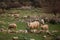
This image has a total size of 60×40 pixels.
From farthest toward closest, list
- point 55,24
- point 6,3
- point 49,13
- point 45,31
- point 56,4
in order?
point 6,3
point 49,13
point 56,4
point 55,24
point 45,31

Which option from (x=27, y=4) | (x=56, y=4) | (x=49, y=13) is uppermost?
(x=56, y=4)

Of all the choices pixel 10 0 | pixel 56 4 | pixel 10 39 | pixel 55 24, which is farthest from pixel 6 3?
pixel 10 39

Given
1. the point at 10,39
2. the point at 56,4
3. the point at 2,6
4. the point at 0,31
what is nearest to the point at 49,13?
the point at 56,4

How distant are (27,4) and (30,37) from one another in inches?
546

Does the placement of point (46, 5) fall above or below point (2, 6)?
above

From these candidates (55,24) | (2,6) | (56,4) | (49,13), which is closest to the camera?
(55,24)

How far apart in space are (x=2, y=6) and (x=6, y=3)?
1378 mm

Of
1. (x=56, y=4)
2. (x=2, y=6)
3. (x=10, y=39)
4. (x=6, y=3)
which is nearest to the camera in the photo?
(x=10, y=39)

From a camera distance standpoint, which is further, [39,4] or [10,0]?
[10,0]

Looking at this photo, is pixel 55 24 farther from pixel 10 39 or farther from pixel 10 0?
pixel 10 0

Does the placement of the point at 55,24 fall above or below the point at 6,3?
above

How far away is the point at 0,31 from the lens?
378 inches

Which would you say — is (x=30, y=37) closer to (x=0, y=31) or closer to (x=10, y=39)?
(x=10, y=39)

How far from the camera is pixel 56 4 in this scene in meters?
14.0
